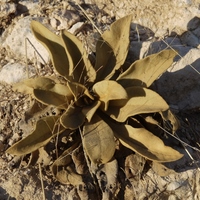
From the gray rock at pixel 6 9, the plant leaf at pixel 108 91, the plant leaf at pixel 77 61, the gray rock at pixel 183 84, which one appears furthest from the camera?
the gray rock at pixel 6 9

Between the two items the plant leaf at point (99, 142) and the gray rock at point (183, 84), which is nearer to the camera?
the plant leaf at point (99, 142)

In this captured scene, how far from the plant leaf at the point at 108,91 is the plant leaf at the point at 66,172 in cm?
27

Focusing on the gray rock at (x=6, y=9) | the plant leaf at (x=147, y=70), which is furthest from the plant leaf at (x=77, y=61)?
the gray rock at (x=6, y=9)

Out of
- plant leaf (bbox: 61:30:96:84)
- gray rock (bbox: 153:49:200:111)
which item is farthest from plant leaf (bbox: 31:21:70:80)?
gray rock (bbox: 153:49:200:111)

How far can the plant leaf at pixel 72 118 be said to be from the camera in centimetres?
196

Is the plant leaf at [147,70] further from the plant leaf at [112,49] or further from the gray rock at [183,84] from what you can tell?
the gray rock at [183,84]

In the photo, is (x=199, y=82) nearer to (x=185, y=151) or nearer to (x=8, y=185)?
(x=185, y=151)

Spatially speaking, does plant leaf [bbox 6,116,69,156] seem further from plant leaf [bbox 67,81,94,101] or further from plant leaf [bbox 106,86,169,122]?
plant leaf [bbox 106,86,169,122]

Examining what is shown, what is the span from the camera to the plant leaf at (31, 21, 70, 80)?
2113mm

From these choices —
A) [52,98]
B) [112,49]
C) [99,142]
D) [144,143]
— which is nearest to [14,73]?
[52,98]

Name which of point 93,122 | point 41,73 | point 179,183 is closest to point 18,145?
point 93,122

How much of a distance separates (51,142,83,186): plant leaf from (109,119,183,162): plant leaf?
0.24 metres

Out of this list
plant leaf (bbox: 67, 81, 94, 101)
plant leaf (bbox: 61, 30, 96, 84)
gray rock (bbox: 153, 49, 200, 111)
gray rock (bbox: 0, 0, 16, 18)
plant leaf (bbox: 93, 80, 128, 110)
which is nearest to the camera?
plant leaf (bbox: 93, 80, 128, 110)

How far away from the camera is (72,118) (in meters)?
2.02
